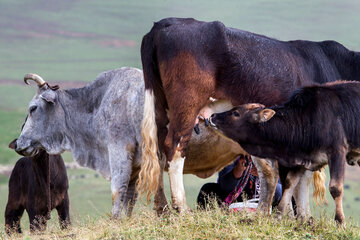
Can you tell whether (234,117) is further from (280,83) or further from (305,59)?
(305,59)

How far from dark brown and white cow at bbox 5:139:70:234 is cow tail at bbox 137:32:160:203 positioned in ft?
8.71

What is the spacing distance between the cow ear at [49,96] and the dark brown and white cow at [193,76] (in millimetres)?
2038

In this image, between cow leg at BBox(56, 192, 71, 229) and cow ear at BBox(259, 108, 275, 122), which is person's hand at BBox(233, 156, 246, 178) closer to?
cow ear at BBox(259, 108, 275, 122)

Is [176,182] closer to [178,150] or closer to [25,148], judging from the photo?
[178,150]

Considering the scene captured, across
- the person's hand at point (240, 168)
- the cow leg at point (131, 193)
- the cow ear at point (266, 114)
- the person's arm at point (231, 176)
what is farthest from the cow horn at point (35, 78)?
the cow ear at point (266, 114)

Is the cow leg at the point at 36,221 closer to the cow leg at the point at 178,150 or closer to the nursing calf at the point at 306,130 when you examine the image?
the cow leg at the point at 178,150

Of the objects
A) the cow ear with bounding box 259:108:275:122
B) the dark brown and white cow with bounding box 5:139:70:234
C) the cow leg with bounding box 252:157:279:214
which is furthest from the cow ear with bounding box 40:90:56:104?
the cow ear with bounding box 259:108:275:122

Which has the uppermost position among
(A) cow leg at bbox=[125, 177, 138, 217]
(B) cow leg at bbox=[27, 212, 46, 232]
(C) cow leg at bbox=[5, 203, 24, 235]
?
(A) cow leg at bbox=[125, 177, 138, 217]

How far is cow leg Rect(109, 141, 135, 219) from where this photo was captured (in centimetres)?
962

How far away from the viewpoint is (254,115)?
28.0 ft

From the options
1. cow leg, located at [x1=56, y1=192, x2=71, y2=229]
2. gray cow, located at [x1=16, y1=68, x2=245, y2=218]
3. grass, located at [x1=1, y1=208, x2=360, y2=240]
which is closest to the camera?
grass, located at [x1=1, y1=208, x2=360, y2=240]

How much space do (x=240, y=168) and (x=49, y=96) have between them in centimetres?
306

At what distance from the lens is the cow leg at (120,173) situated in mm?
9625

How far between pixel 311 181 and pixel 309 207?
687 millimetres
